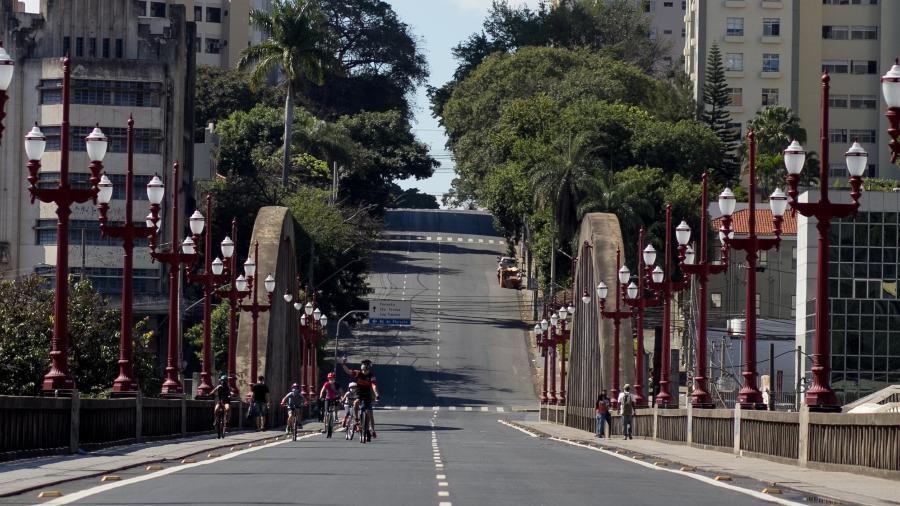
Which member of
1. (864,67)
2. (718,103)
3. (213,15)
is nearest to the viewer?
(718,103)

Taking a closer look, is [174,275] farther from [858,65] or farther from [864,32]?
[864,32]

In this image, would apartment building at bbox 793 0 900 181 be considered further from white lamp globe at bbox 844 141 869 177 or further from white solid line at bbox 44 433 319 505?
white solid line at bbox 44 433 319 505

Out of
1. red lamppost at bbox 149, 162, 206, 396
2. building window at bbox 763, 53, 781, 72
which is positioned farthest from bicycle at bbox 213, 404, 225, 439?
building window at bbox 763, 53, 781, 72

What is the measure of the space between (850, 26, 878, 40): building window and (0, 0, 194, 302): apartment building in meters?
57.5

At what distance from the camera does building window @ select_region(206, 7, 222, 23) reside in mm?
170887

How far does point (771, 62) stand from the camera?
14375 centimetres

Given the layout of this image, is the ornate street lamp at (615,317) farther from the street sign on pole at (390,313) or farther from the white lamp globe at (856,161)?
the street sign on pole at (390,313)

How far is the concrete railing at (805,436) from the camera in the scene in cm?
2359

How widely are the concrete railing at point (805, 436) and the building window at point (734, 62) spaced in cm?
10457

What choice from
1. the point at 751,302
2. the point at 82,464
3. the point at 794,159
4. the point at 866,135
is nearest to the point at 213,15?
the point at 866,135

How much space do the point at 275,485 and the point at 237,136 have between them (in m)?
115

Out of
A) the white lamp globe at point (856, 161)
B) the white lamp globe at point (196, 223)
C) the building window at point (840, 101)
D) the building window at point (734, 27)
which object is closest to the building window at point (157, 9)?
the building window at point (734, 27)

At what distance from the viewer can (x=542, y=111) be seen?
125m

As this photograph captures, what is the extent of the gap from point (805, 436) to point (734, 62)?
120 metres
